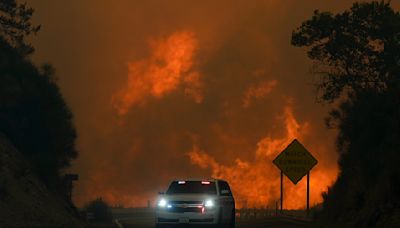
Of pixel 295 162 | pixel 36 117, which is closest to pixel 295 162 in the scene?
pixel 295 162

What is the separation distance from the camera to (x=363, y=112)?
3697 cm

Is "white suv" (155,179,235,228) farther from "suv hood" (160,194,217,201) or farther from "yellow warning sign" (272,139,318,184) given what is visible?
"yellow warning sign" (272,139,318,184)

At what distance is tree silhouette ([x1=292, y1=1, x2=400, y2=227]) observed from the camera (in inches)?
1199

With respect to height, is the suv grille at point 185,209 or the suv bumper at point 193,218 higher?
the suv grille at point 185,209

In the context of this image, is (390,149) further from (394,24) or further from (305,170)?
(394,24)

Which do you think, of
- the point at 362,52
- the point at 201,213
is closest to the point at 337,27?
the point at 362,52

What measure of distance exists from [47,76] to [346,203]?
89.9ft

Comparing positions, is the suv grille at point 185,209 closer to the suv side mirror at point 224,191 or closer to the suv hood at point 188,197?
the suv hood at point 188,197

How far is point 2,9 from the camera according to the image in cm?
6062

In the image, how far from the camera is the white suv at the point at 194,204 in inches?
1336

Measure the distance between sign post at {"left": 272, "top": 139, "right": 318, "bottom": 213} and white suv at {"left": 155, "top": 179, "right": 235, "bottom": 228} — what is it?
53.7 feet

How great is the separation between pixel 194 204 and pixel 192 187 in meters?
1.24

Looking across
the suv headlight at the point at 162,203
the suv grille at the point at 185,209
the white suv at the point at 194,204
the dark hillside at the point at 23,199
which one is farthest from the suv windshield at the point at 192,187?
the dark hillside at the point at 23,199

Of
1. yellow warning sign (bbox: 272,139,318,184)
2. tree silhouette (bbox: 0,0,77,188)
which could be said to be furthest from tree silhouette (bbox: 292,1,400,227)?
tree silhouette (bbox: 0,0,77,188)
